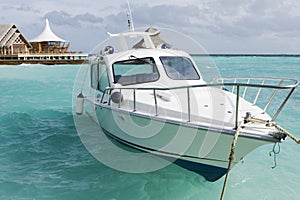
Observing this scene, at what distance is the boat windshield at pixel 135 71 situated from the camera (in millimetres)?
7342

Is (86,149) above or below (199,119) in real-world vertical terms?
below

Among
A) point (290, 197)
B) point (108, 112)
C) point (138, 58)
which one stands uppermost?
point (138, 58)

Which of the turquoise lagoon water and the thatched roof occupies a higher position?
the thatched roof

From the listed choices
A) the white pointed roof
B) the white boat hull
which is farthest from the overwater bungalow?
the white boat hull

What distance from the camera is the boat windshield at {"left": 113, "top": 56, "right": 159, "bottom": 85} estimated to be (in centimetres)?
734

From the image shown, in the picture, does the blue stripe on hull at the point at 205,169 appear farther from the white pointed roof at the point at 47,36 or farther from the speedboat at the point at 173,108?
the white pointed roof at the point at 47,36

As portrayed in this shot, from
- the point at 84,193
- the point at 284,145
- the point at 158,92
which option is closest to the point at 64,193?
the point at 84,193

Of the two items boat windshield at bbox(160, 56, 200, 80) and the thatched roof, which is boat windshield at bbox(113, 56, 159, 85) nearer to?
boat windshield at bbox(160, 56, 200, 80)

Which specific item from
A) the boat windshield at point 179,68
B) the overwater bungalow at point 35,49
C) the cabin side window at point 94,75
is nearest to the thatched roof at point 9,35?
the overwater bungalow at point 35,49

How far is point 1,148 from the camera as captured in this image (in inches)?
311

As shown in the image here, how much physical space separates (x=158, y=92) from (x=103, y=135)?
305cm

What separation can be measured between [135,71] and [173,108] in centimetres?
234

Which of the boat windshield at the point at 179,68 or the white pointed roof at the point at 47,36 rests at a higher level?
the white pointed roof at the point at 47,36

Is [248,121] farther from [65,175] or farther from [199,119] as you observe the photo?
[65,175]
